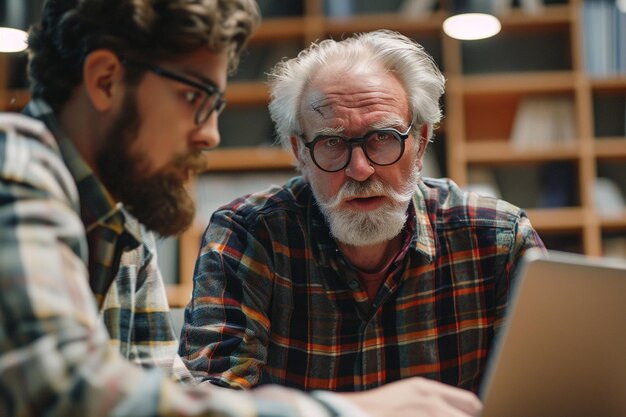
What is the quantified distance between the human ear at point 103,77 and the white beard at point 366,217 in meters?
0.76

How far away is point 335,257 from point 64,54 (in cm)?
82

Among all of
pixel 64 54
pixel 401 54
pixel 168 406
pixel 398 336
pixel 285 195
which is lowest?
pixel 398 336

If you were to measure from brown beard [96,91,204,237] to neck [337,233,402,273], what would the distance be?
711mm

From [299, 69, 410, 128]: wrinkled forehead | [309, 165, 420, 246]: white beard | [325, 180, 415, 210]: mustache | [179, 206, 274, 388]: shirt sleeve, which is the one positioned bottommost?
[179, 206, 274, 388]: shirt sleeve

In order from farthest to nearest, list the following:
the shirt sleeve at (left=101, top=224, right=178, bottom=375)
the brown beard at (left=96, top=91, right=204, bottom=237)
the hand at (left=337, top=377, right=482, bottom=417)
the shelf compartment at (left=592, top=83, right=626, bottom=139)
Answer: the shelf compartment at (left=592, top=83, right=626, bottom=139) < the shirt sleeve at (left=101, top=224, right=178, bottom=375) < the brown beard at (left=96, top=91, right=204, bottom=237) < the hand at (left=337, top=377, right=482, bottom=417)

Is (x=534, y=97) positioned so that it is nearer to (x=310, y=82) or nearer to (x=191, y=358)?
(x=310, y=82)

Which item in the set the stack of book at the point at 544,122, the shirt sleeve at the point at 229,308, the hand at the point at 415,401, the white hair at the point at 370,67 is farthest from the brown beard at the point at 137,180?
the stack of book at the point at 544,122

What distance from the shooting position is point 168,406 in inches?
25.2

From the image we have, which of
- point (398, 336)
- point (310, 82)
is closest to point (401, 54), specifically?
point (310, 82)

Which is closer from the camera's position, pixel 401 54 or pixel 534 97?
pixel 401 54

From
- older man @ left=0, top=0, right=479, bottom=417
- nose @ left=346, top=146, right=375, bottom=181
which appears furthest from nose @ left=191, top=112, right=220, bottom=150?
nose @ left=346, top=146, right=375, bottom=181

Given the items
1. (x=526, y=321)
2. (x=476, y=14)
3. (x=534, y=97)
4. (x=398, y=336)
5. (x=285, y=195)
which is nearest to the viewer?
(x=526, y=321)

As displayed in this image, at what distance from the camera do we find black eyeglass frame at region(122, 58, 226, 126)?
0.88 meters

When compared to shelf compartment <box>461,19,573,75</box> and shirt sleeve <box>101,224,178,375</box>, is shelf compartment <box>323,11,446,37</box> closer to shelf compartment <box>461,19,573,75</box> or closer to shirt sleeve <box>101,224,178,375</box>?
shelf compartment <box>461,19,573,75</box>
